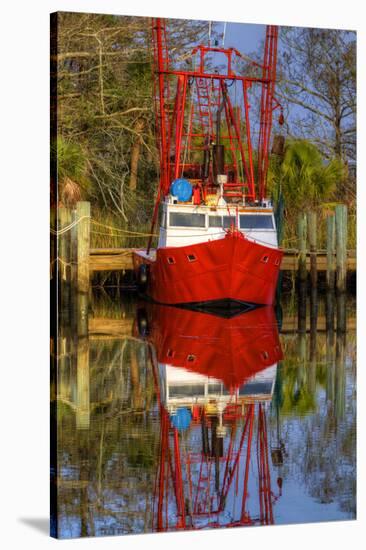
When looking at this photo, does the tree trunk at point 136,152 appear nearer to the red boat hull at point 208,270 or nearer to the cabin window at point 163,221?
the cabin window at point 163,221

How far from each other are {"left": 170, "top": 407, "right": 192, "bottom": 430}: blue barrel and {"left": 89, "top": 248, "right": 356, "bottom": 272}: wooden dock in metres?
3.98

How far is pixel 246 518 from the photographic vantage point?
33.3ft

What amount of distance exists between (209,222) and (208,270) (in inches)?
28.1

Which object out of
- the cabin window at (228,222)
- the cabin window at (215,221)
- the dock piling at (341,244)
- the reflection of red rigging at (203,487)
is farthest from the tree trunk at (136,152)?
the reflection of red rigging at (203,487)

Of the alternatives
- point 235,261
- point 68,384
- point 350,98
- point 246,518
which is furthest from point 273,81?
point 235,261

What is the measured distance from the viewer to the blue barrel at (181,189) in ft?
53.6

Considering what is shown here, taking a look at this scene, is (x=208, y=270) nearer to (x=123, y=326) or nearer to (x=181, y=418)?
(x=123, y=326)

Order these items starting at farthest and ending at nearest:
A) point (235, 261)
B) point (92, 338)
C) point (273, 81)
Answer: point (235, 261)
point (92, 338)
point (273, 81)

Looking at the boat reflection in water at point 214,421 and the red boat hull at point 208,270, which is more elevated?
the red boat hull at point 208,270

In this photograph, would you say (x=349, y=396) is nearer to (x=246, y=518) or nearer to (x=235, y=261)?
(x=246, y=518)

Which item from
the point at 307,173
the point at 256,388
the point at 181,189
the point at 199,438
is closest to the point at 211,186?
the point at 181,189

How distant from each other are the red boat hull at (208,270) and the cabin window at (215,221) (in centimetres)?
24

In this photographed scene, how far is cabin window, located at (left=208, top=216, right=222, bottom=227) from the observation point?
17062mm

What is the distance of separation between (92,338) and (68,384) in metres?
2.79
